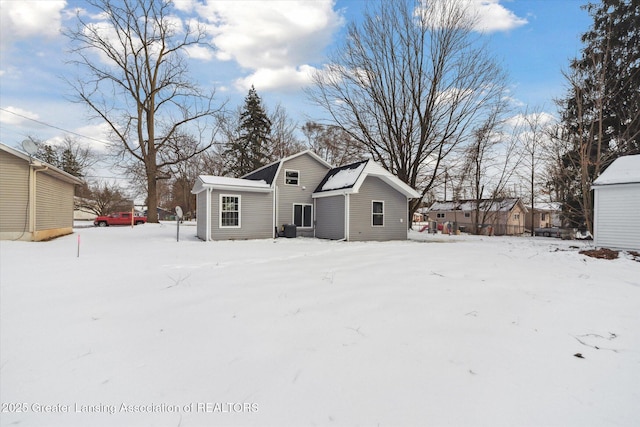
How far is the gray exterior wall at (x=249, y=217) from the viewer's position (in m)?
13.8

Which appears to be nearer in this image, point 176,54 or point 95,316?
point 95,316

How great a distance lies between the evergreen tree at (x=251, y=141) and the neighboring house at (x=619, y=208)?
88.9ft

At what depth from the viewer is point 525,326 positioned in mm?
3443

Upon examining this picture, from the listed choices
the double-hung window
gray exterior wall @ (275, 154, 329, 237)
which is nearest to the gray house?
gray exterior wall @ (275, 154, 329, 237)

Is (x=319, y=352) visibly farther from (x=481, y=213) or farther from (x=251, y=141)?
(x=481, y=213)

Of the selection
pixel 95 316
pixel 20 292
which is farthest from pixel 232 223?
pixel 95 316

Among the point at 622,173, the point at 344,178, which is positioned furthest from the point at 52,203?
the point at 622,173

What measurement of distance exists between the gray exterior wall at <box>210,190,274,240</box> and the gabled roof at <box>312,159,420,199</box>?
3220 millimetres

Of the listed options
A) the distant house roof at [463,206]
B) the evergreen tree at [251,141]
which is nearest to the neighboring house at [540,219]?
the distant house roof at [463,206]

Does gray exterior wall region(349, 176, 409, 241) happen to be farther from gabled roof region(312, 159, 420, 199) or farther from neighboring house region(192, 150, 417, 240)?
gabled roof region(312, 159, 420, 199)

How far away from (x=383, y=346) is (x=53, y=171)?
15871 millimetres

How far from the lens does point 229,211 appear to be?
14.1 m

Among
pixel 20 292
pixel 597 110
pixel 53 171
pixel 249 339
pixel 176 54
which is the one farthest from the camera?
pixel 176 54

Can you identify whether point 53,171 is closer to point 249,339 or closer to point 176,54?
point 249,339
